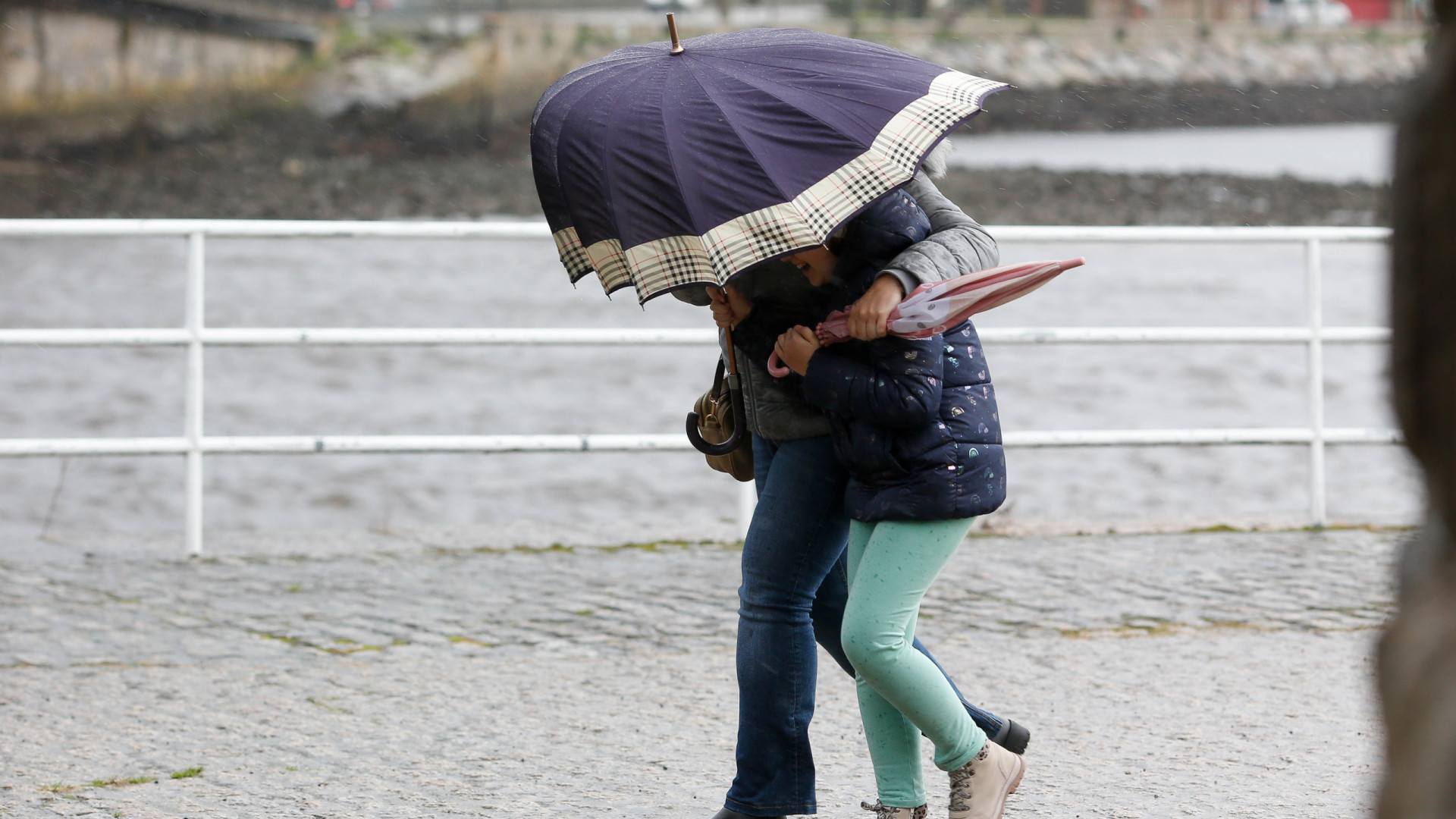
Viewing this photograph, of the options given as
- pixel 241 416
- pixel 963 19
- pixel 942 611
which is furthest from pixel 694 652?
A: pixel 963 19

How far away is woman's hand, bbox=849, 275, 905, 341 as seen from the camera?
107 inches

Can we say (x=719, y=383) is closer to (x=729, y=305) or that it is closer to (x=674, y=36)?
(x=729, y=305)

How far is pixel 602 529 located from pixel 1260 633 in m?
2.85

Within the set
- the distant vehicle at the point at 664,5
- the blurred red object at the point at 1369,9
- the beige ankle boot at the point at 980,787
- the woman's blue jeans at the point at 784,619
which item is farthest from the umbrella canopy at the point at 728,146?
the blurred red object at the point at 1369,9

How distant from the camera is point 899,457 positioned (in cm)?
282

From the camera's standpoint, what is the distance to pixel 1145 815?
3217mm

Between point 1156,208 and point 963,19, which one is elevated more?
point 963,19

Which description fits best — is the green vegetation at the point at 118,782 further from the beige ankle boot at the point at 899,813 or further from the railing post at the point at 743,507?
the railing post at the point at 743,507

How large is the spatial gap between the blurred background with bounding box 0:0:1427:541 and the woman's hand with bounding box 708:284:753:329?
2.09 feet

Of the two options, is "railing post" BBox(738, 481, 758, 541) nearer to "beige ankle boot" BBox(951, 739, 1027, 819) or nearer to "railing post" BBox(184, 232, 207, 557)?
"railing post" BBox(184, 232, 207, 557)

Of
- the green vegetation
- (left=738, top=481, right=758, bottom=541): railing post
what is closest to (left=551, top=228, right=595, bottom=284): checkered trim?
the green vegetation

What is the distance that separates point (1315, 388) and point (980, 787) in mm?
4166

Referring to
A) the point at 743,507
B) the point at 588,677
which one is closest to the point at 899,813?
the point at 588,677

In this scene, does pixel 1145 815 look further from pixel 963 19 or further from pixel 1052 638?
pixel 963 19
